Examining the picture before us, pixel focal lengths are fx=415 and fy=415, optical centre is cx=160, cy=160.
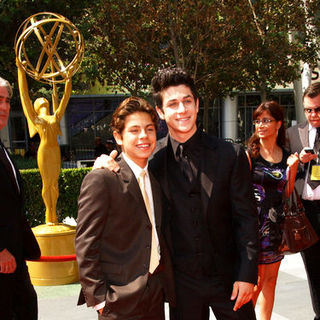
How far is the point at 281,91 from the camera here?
27.2 metres

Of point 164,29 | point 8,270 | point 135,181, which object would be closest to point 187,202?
point 135,181

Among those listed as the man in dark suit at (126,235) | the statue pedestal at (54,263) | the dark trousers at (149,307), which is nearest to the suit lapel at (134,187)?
the man in dark suit at (126,235)

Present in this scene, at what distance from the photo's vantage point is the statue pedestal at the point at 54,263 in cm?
507

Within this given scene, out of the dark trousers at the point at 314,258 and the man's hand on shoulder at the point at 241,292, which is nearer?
the man's hand on shoulder at the point at 241,292

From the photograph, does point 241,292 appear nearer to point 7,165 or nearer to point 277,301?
point 7,165

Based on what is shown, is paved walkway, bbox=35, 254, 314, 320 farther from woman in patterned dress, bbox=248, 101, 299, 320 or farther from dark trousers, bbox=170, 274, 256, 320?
dark trousers, bbox=170, 274, 256, 320

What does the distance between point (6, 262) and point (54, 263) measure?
93.7 inches

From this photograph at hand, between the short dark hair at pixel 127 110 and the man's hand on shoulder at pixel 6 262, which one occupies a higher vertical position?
the short dark hair at pixel 127 110

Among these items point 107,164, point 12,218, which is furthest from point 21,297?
point 107,164

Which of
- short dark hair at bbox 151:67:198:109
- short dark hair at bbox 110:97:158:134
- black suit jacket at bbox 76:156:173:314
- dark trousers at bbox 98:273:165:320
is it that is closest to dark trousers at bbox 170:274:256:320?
dark trousers at bbox 98:273:165:320

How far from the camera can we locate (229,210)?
8.05 feet

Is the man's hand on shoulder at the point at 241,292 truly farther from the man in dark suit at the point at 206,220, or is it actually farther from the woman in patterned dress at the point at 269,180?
the woman in patterned dress at the point at 269,180

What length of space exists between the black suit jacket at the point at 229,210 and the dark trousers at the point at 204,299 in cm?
8

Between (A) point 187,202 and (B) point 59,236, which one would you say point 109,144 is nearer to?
(B) point 59,236
